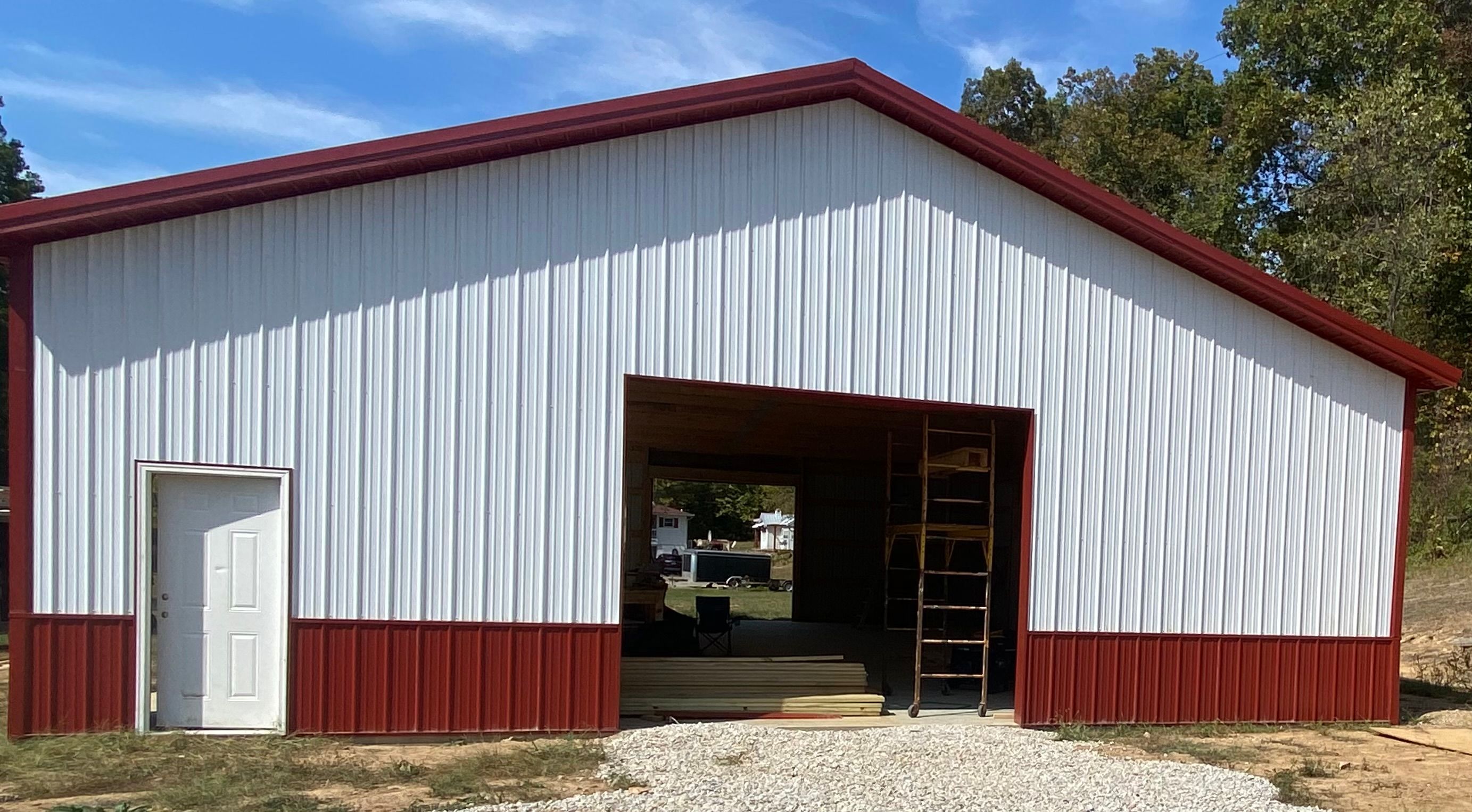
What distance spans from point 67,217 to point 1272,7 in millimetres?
34522

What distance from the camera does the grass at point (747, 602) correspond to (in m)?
24.5

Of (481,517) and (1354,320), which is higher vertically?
(1354,320)

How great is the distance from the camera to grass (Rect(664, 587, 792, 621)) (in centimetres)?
2453

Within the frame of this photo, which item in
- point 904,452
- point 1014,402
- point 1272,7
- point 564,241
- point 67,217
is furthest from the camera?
point 1272,7

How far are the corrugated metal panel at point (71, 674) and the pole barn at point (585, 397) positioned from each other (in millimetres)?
29

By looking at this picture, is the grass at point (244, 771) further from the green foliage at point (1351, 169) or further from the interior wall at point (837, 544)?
the green foliage at point (1351, 169)

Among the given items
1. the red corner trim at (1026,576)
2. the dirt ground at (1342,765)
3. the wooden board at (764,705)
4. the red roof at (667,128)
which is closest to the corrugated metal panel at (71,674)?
the red roof at (667,128)

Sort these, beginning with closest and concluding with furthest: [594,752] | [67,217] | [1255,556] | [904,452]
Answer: [67,217]
[594,752]
[1255,556]
[904,452]

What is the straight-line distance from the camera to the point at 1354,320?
1101 cm

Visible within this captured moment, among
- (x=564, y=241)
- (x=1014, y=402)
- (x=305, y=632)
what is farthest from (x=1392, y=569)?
(x=305, y=632)

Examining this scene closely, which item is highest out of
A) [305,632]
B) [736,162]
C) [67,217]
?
[736,162]

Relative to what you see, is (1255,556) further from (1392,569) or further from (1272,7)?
(1272,7)

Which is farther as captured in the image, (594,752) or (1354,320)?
(1354,320)

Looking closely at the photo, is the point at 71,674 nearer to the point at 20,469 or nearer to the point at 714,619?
the point at 20,469
